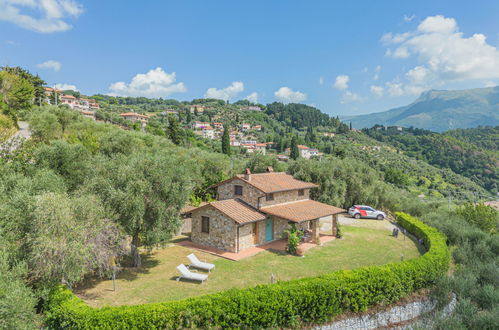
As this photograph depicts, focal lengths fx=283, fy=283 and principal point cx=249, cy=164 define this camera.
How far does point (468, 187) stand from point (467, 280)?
87.8 m

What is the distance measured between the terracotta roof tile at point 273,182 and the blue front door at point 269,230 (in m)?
2.49

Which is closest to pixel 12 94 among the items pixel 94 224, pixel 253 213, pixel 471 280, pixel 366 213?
pixel 94 224

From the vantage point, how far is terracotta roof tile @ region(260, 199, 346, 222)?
21358mm

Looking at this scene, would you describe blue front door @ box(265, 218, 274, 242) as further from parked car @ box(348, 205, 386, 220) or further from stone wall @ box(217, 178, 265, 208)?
parked car @ box(348, 205, 386, 220)

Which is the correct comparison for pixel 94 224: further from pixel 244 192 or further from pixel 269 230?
pixel 269 230

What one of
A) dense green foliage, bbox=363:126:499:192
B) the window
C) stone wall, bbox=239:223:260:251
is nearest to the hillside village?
dense green foliage, bbox=363:126:499:192

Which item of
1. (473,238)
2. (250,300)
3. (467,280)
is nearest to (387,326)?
(467,280)

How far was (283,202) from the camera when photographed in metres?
24.5

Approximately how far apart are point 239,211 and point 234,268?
4.72m

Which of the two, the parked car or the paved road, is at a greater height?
the parked car

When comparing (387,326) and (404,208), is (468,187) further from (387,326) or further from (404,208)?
(387,326)

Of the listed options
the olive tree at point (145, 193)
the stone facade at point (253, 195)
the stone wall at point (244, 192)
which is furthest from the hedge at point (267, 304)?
the stone wall at point (244, 192)

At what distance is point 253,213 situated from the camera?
21297 mm

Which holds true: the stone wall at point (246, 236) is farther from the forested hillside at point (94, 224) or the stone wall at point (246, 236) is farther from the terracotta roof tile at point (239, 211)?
the forested hillside at point (94, 224)
